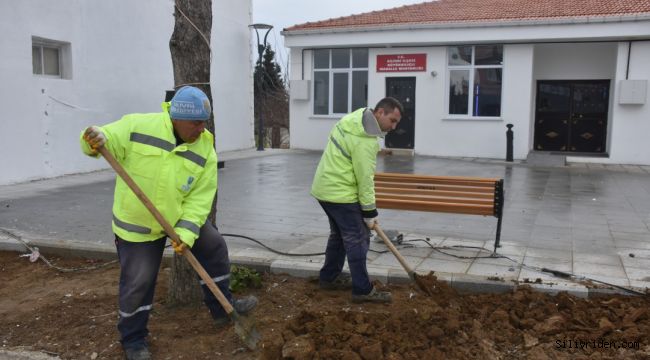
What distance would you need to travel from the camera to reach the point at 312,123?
20.8 m

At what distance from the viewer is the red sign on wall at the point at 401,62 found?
61.1ft

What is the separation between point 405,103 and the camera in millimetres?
19203

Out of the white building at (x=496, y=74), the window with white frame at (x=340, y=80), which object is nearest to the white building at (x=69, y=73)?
the window with white frame at (x=340, y=80)

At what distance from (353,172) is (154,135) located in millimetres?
1730

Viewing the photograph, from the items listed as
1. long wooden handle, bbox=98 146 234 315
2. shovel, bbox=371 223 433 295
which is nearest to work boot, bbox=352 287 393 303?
shovel, bbox=371 223 433 295

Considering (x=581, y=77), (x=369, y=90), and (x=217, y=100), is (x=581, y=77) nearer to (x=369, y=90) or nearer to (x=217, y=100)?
(x=369, y=90)

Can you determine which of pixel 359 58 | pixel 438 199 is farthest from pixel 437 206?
pixel 359 58

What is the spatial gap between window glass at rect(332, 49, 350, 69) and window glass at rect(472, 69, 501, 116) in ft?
14.3

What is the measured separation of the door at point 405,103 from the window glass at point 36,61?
34.0ft

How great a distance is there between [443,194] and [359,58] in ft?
45.8

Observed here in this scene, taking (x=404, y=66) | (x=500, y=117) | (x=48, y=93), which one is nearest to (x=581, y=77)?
(x=500, y=117)

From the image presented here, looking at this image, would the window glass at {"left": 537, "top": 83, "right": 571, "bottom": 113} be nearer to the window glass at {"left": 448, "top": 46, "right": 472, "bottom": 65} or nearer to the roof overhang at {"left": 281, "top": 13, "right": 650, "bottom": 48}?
the roof overhang at {"left": 281, "top": 13, "right": 650, "bottom": 48}

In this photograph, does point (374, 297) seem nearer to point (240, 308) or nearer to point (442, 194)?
point (240, 308)

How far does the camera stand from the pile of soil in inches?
148
